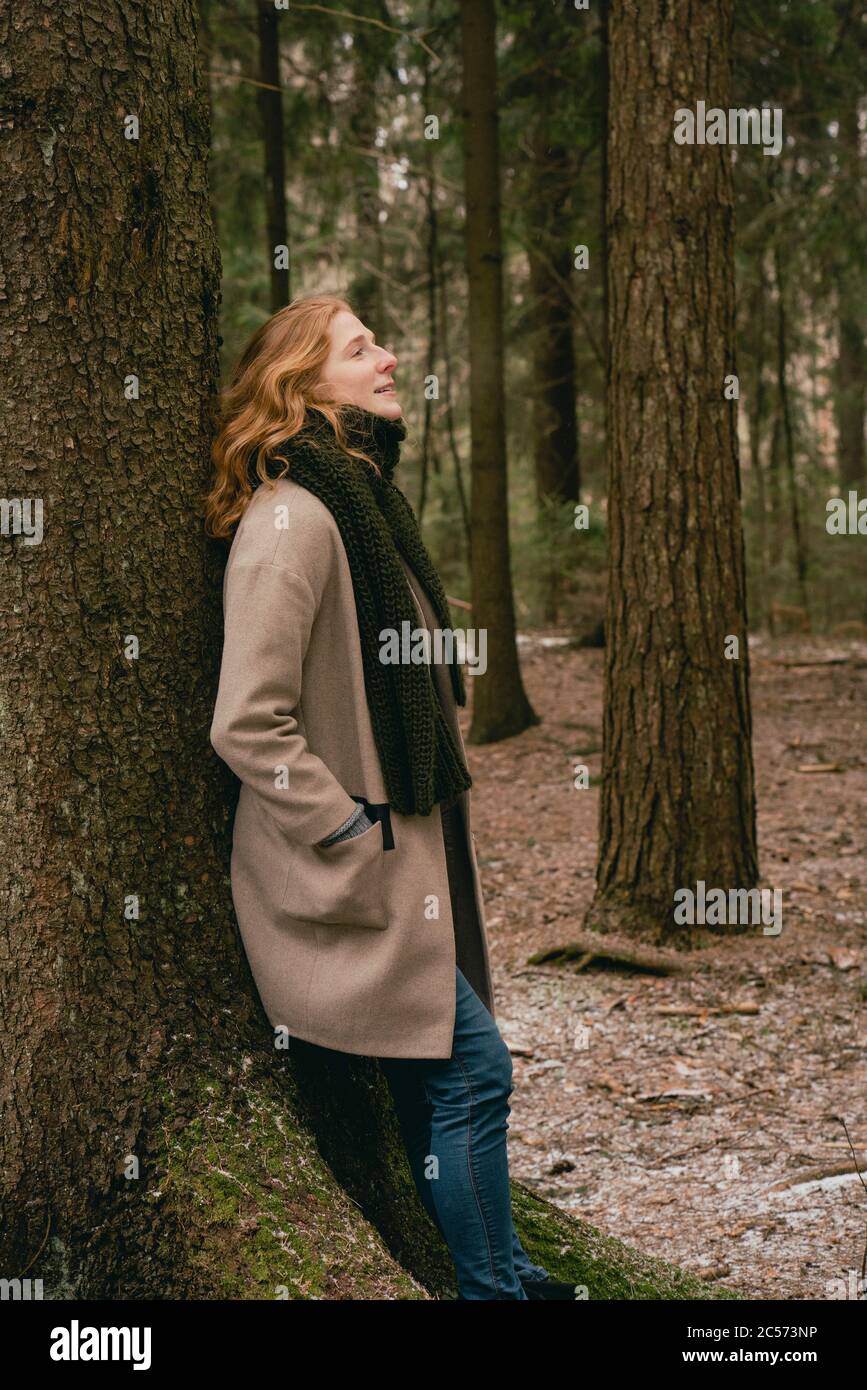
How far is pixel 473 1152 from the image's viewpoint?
2703mm

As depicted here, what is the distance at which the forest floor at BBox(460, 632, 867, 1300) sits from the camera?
12.6 ft

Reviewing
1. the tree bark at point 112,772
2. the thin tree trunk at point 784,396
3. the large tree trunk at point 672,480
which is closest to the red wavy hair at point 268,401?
the tree bark at point 112,772

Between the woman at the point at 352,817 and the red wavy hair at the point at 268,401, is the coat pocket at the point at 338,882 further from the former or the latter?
the red wavy hair at the point at 268,401

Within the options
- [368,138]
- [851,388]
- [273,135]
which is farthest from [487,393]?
[851,388]

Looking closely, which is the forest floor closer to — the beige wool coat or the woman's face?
the beige wool coat

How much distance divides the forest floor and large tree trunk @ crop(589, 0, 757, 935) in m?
0.57

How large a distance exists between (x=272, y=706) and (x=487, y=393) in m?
7.78

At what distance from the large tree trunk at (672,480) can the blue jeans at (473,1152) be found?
344 cm

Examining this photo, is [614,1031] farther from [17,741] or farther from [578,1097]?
[17,741]

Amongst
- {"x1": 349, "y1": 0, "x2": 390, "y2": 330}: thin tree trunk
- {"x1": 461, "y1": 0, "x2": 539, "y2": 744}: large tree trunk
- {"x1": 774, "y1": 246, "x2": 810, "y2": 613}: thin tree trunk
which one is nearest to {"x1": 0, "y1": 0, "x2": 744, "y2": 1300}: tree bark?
{"x1": 349, "y1": 0, "x2": 390, "y2": 330}: thin tree trunk

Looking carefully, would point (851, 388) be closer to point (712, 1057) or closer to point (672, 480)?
point (672, 480)

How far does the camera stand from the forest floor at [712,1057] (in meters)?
3.84
